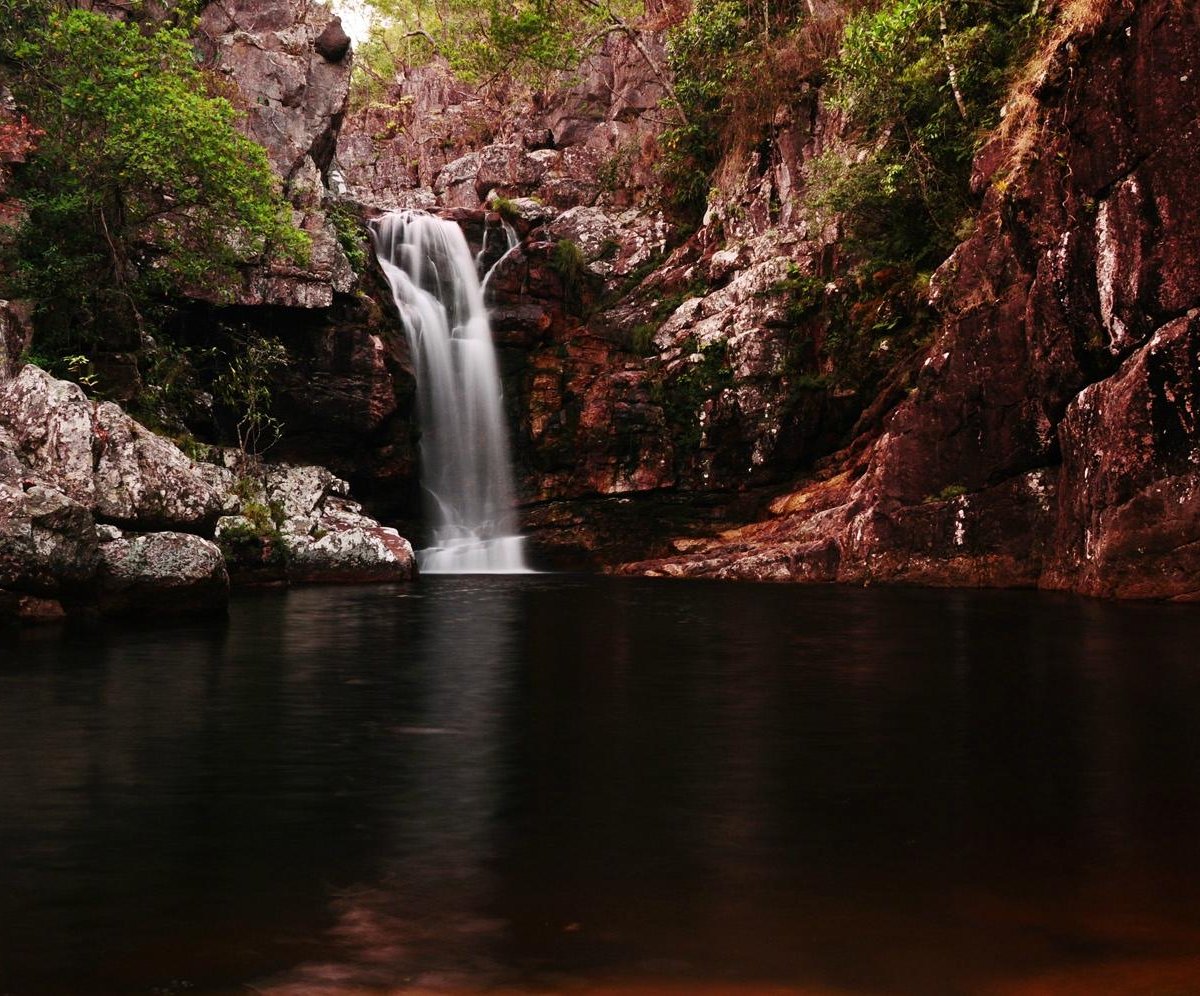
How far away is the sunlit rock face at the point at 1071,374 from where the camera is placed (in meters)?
15.1

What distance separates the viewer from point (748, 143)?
29141 millimetres

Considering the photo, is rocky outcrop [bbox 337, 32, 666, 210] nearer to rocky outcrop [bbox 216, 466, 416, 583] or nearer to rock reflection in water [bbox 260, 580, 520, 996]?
rocky outcrop [bbox 216, 466, 416, 583]

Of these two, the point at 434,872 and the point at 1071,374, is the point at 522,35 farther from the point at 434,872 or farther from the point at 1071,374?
the point at 434,872

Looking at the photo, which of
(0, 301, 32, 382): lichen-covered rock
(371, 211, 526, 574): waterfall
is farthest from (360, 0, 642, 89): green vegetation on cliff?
(0, 301, 32, 382): lichen-covered rock

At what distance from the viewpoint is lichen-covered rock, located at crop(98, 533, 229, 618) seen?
12984 millimetres

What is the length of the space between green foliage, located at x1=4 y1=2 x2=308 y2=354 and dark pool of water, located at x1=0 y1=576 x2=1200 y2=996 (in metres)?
12.9

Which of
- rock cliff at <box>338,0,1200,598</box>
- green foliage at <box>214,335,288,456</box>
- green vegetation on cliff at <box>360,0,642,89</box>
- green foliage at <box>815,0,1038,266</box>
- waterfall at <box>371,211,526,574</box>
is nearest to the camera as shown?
rock cliff at <box>338,0,1200,598</box>

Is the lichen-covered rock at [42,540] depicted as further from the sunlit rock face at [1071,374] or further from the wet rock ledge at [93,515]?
the sunlit rock face at [1071,374]

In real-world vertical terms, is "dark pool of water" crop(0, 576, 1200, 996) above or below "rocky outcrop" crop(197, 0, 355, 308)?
below

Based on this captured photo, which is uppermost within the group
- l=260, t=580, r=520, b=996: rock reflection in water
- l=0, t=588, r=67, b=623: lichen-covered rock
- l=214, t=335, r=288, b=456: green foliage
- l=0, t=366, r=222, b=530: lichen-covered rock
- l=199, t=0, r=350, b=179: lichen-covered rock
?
l=199, t=0, r=350, b=179: lichen-covered rock

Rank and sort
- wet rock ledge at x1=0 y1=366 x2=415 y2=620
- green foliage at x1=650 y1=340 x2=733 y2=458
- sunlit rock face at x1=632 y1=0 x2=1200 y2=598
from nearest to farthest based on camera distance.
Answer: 1. wet rock ledge at x1=0 y1=366 x2=415 y2=620
2. sunlit rock face at x1=632 y1=0 x2=1200 y2=598
3. green foliage at x1=650 y1=340 x2=733 y2=458

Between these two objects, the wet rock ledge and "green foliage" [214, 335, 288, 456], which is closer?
the wet rock ledge

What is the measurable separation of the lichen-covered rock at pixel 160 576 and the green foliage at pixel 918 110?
52.1ft

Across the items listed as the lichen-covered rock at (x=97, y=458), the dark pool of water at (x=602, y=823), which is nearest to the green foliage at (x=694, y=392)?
the lichen-covered rock at (x=97, y=458)
